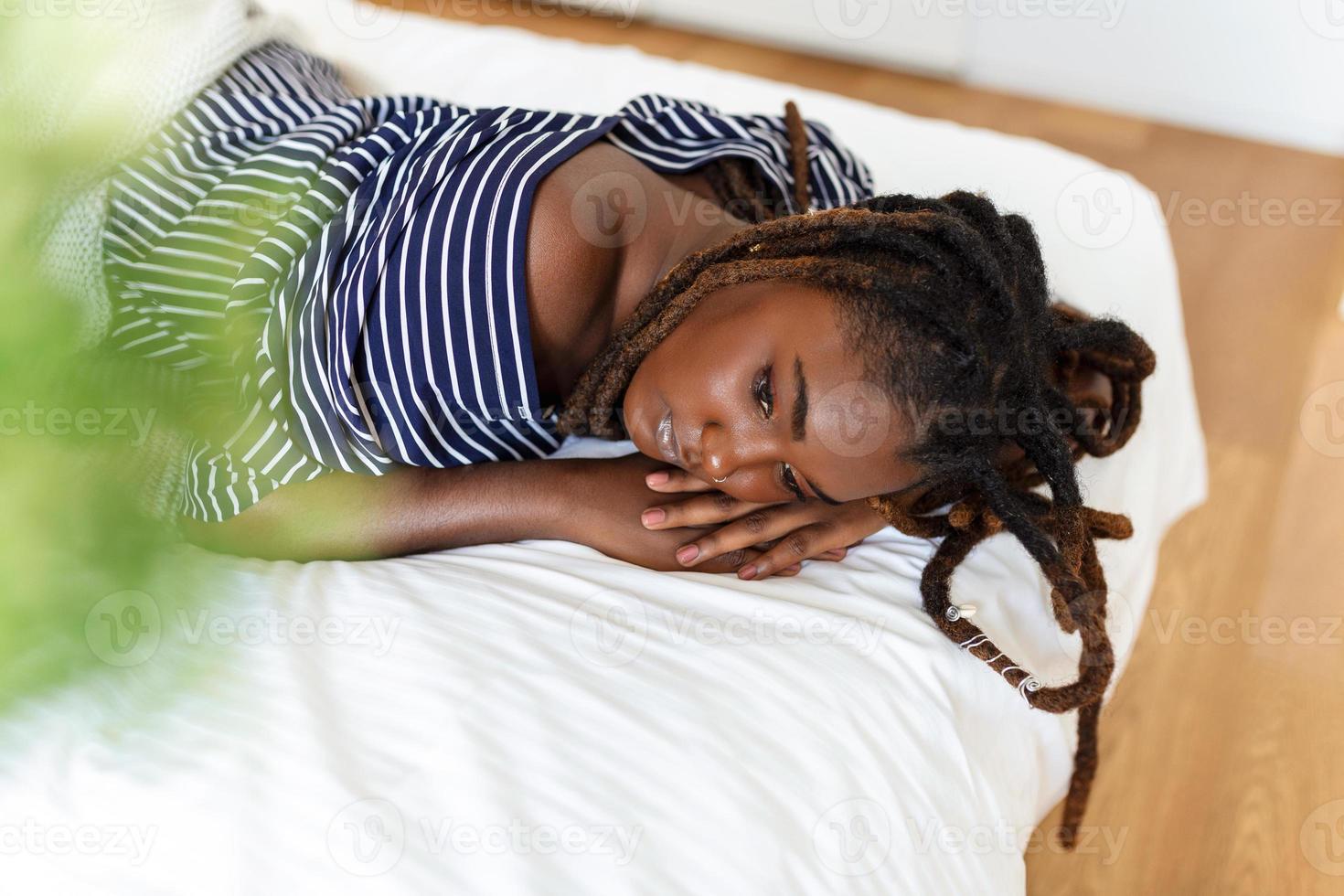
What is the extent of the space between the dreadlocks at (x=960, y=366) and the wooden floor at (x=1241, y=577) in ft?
1.30

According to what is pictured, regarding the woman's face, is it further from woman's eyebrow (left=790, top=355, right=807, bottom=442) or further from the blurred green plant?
the blurred green plant

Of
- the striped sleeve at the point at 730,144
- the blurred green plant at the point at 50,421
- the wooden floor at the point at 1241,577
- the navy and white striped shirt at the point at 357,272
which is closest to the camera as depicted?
the blurred green plant at the point at 50,421

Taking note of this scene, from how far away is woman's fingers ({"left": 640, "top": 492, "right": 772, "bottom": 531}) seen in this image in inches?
37.3

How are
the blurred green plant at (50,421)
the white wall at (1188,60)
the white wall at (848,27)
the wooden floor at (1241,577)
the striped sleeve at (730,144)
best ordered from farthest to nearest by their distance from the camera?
the white wall at (848,27) < the white wall at (1188,60) < the wooden floor at (1241,577) < the striped sleeve at (730,144) < the blurred green plant at (50,421)

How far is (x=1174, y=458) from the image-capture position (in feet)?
4.25

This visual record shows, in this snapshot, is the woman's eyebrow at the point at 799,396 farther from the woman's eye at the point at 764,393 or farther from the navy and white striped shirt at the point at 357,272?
the navy and white striped shirt at the point at 357,272

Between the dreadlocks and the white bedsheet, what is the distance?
0.05 metres

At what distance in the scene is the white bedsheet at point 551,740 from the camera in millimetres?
626

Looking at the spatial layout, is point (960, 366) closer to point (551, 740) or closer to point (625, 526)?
point (625, 526)

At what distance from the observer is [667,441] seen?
0.95 meters

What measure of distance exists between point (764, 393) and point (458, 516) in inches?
12.3

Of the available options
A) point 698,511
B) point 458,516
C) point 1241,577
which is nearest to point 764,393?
point 698,511

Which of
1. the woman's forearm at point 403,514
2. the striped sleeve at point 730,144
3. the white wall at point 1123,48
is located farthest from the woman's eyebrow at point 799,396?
the white wall at point 1123,48

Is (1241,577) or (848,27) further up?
(848,27)
